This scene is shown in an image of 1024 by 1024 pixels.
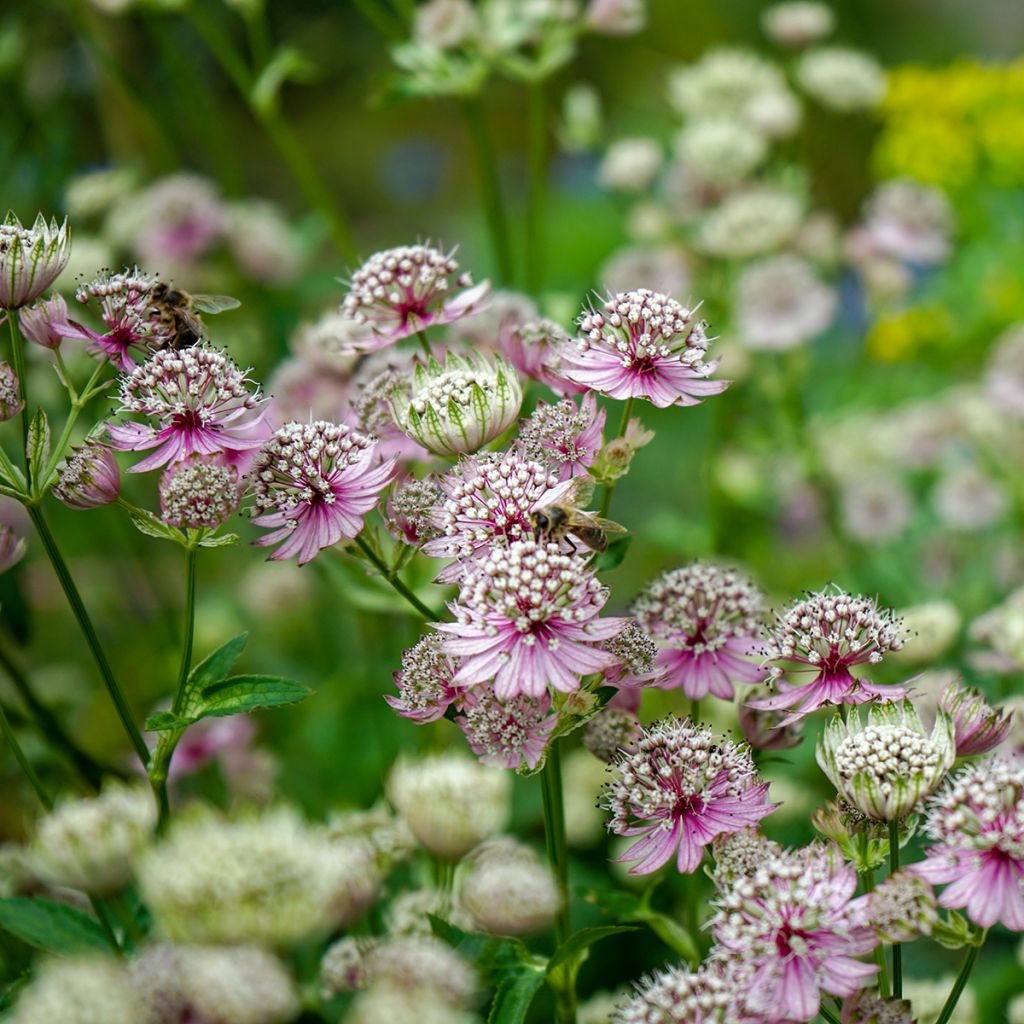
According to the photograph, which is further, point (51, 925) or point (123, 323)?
point (123, 323)

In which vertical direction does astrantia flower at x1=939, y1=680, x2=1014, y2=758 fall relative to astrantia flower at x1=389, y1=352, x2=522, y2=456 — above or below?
below

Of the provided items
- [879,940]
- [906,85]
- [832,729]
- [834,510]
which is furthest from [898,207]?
[879,940]

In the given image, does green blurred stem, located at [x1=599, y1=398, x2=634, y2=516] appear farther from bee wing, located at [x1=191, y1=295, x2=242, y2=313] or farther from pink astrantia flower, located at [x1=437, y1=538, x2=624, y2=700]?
bee wing, located at [x1=191, y1=295, x2=242, y2=313]

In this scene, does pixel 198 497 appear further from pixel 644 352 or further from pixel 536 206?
pixel 536 206

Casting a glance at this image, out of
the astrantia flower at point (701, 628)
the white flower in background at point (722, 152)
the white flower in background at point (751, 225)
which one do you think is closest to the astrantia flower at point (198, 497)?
the astrantia flower at point (701, 628)

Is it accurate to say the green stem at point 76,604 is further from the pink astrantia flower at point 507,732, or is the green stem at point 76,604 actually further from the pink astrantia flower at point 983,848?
the pink astrantia flower at point 983,848

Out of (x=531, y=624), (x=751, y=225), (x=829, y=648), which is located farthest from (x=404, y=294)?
(x=751, y=225)

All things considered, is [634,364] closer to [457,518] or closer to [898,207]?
[457,518]

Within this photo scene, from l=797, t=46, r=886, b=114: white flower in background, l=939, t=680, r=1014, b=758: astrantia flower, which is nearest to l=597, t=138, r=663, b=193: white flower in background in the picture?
l=797, t=46, r=886, b=114: white flower in background
